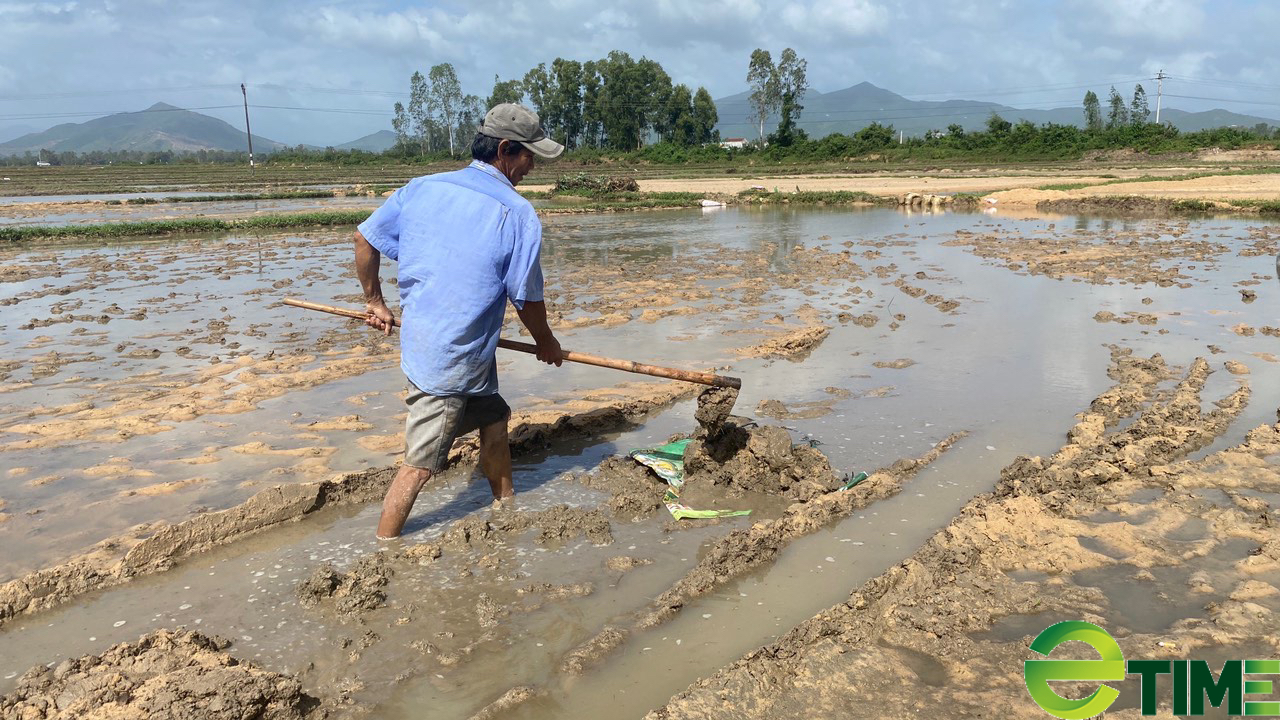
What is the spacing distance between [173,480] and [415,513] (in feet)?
4.81

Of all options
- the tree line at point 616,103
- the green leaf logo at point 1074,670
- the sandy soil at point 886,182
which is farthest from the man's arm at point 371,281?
the tree line at point 616,103

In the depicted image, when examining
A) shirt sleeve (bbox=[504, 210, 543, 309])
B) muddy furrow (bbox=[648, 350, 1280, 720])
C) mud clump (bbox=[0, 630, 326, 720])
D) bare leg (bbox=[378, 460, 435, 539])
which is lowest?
muddy furrow (bbox=[648, 350, 1280, 720])

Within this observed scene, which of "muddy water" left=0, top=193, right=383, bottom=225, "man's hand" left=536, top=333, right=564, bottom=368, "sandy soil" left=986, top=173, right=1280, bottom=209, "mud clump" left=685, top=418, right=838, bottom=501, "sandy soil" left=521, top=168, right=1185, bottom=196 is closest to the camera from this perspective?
"man's hand" left=536, top=333, right=564, bottom=368

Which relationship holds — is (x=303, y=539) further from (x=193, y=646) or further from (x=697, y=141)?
(x=697, y=141)

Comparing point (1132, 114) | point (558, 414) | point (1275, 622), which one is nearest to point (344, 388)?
point (558, 414)

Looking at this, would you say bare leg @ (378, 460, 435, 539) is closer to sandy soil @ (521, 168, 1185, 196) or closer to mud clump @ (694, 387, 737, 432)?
mud clump @ (694, 387, 737, 432)

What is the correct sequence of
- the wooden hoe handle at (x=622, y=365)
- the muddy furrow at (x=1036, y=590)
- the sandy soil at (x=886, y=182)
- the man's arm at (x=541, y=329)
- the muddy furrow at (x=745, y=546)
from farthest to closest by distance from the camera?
the sandy soil at (x=886, y=182), the wooden hoe handle at (x=622, y=365), the man's arm at (x=541, y=329), the muddy furrow at (x=745, y=546), the muddy furrow at (x=1036, y=590)

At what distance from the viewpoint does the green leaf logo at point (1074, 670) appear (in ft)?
8.25

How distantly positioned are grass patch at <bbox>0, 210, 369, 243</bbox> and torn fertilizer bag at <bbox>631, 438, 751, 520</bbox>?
17233mm

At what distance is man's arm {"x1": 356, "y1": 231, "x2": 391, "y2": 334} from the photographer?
3.59 m

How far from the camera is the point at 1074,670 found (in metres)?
2.71

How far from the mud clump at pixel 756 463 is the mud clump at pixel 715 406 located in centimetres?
6

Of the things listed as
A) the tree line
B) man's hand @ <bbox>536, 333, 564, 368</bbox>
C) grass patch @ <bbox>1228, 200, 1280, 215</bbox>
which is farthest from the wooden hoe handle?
the tree line

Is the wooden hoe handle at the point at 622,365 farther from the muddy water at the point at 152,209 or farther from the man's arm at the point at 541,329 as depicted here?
the muddy water at the point at 152,209
